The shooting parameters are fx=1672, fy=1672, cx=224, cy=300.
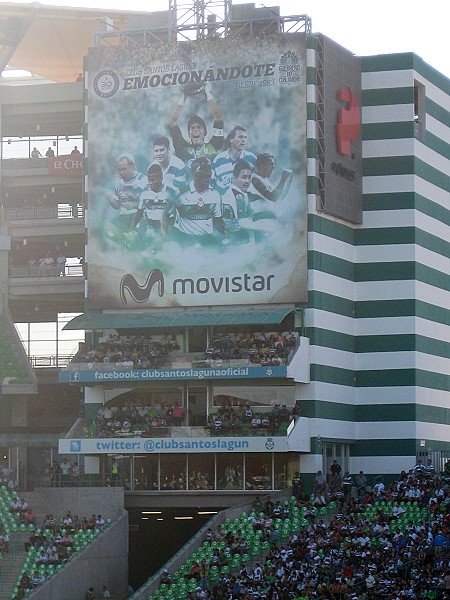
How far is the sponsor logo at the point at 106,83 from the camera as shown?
69.3 metres

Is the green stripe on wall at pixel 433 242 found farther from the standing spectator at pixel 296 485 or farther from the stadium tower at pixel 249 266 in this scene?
the standing spectator at pixel 296 485

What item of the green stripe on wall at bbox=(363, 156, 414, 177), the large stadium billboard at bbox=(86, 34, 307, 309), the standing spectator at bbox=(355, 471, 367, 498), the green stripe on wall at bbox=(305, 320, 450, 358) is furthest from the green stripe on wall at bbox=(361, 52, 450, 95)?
the standing spectator at bbox=(355, 471, 367, 498)

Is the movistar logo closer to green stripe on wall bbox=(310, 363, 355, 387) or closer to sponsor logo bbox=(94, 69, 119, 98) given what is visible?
green stripe on wall bbox=(310, 363, 355, 387)

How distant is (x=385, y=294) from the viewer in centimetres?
6988

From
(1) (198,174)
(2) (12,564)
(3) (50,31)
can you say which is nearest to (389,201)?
(1) (198,174)

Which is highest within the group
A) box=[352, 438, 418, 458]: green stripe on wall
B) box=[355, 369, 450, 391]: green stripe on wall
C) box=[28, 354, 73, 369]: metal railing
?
box=[28, 354, 73, 369]: metal railing

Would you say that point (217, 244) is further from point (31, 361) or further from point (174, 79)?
point (31, 361)

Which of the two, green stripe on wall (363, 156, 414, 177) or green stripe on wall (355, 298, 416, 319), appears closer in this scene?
green stripe on wall (355, 298, 416, 319)

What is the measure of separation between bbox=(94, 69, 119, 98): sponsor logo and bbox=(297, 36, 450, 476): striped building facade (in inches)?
334

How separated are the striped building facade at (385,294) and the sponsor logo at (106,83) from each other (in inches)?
334

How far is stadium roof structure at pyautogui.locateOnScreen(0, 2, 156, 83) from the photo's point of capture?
76000mm

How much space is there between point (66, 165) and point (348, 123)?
14980 mm

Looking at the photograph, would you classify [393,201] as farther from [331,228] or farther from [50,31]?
[50,31]

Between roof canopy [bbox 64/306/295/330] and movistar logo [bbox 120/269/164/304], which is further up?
movistar logo [bbox 120/269/164/304]
